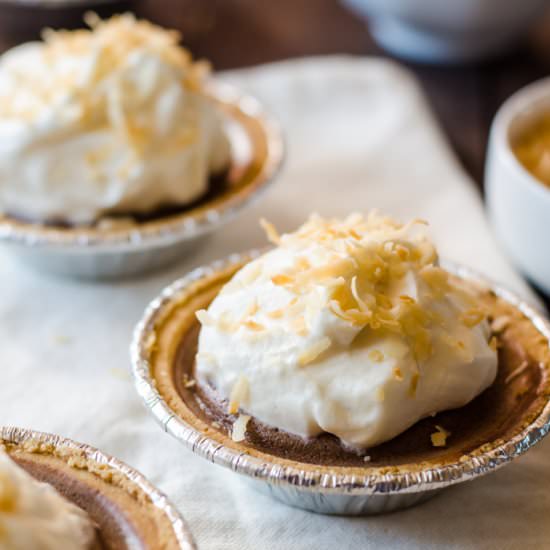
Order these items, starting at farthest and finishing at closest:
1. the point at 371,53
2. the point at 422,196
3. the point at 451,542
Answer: the point at 371,53 → the point at 422,196 → the point at 451,542

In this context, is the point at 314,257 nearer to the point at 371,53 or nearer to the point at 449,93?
the point at 449,93

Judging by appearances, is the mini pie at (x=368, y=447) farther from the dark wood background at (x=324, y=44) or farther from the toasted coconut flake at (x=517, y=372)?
the dark wood background at (x=324, y=44)

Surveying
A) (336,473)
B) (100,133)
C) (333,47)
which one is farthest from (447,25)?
(336,473)

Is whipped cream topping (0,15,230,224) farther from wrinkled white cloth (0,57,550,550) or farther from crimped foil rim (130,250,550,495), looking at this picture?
crimped foil rim (130,250,550,495)

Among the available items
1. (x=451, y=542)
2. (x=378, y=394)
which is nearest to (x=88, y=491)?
(x=378, y=394)

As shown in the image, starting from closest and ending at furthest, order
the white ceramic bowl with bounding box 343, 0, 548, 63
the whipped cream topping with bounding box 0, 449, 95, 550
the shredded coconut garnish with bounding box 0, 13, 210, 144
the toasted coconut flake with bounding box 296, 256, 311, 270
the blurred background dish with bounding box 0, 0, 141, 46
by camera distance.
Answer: the whipped cream topping with bounding box 0, 449, 95, 550, the toasted coconut flake with bounding box 296, 256, 311, 270, the shredded coconut garnish with bounding box 0, 13, 210, 144, the white ceramic bowl with bounding box 343, 0, 548, 63, the blurred background dish with bounding box 0, 0, 141, 46

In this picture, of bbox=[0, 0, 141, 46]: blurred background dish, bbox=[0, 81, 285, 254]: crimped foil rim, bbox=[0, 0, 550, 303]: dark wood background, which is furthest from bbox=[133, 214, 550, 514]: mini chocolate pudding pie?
bbox=[0, 0, 141, 46]: blurred background dish

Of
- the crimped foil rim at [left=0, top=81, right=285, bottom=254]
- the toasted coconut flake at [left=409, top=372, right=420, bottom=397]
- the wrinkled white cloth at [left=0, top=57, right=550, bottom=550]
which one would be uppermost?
the toasted coconut flake at [left=409, top=372, right=420, bottom=397]
